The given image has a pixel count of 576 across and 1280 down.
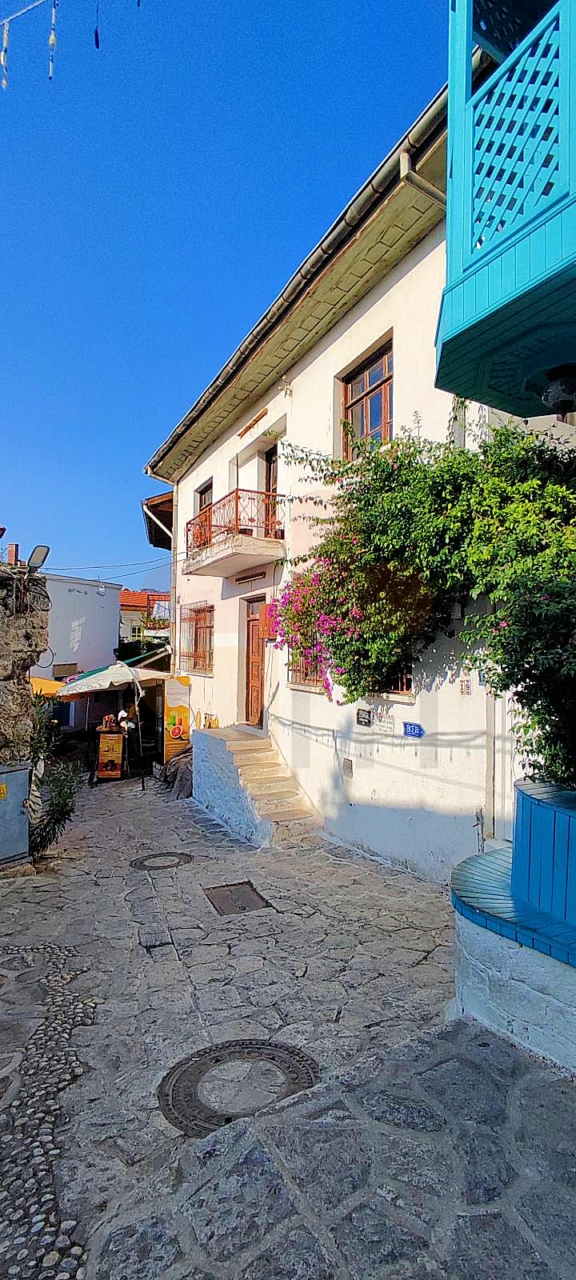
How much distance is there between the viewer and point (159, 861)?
8.14m

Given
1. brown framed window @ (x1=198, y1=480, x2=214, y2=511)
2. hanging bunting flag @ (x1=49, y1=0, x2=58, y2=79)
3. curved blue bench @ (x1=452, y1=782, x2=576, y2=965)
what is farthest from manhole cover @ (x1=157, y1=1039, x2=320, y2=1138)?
brown framed window @ (x1=198, y1=480, x2=214, y2=511)

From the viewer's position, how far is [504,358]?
13.1ft

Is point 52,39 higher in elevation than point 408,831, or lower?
higher

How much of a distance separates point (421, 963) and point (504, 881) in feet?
4.74

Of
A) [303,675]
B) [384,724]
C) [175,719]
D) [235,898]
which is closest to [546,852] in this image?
[235,898]

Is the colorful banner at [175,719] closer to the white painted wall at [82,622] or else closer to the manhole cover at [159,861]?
the manhole cover at [159,861]

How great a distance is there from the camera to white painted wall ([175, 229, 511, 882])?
629 cm

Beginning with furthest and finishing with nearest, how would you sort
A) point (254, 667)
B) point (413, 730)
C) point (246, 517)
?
point (254, 667), point (246, 517), point (413, 730)

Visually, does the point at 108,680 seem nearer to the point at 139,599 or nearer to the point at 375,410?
the point at 375,410

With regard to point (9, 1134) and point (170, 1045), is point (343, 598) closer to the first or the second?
point (170, 1045)

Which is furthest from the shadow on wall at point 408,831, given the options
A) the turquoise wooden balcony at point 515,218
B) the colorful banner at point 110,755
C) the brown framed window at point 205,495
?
the brown framed window at point 205,495

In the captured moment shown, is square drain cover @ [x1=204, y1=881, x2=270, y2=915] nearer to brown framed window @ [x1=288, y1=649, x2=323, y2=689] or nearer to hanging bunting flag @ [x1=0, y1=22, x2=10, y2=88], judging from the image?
brown framed window @ [x1=288, y1=649, x2=323, y2=689]

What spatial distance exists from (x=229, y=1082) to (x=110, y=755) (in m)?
11.7

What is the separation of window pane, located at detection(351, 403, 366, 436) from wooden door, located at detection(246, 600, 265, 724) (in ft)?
13.7
